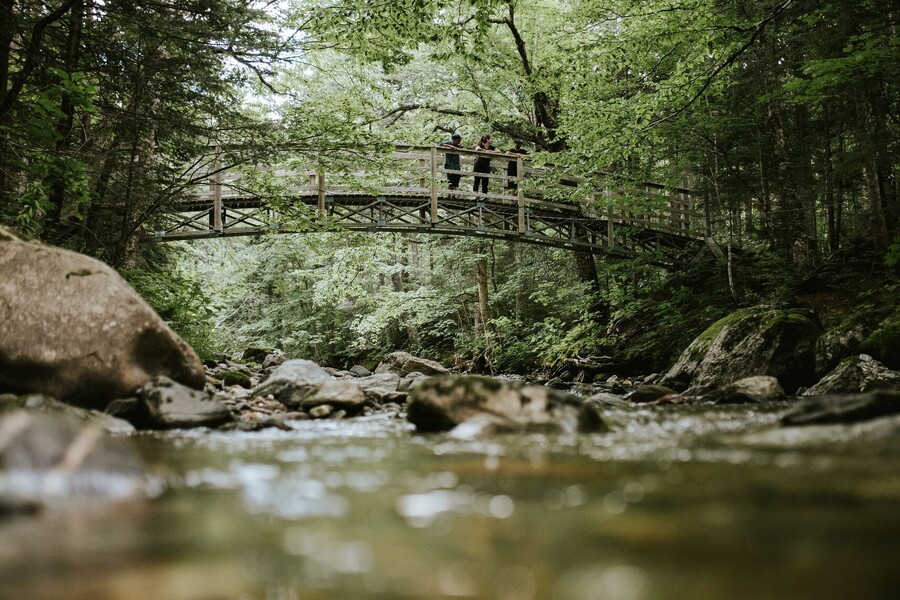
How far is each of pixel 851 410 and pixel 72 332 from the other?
549 centimetres

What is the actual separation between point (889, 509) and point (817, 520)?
0.25 m

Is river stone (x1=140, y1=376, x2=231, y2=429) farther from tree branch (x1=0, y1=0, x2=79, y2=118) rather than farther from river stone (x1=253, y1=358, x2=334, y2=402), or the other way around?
tree branch (x1=0, y1=0, x2=79, y2=118)

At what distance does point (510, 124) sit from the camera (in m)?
16.5

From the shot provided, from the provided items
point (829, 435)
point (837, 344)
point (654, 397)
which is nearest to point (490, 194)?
point (837, 344)

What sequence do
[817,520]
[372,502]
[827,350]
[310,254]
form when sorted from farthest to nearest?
[310,254], [827,350], [372,502], [817,520]

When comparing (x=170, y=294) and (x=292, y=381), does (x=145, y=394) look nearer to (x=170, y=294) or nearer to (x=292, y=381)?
(x=292, y=381)

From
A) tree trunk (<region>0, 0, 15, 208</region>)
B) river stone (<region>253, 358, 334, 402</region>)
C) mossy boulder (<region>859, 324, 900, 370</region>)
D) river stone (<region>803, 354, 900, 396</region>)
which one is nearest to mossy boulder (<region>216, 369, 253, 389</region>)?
river stone (<region>253, 358, 334, 402</region>)

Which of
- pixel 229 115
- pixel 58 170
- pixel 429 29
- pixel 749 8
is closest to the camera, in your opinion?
pixel 58 170

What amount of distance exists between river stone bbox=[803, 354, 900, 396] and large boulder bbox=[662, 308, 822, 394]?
2.33 feet

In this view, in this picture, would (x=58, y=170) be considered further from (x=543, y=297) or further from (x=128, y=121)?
(x=543, y=297)

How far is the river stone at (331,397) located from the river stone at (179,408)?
94 cm

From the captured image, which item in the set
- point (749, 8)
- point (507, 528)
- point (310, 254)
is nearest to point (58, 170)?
point (507, 528)

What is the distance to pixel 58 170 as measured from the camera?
21.8ft

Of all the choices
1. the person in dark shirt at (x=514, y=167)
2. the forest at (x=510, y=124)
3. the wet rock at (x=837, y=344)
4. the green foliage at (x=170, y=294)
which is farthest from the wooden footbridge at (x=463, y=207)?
the wet rock at (x=837, y=344)
